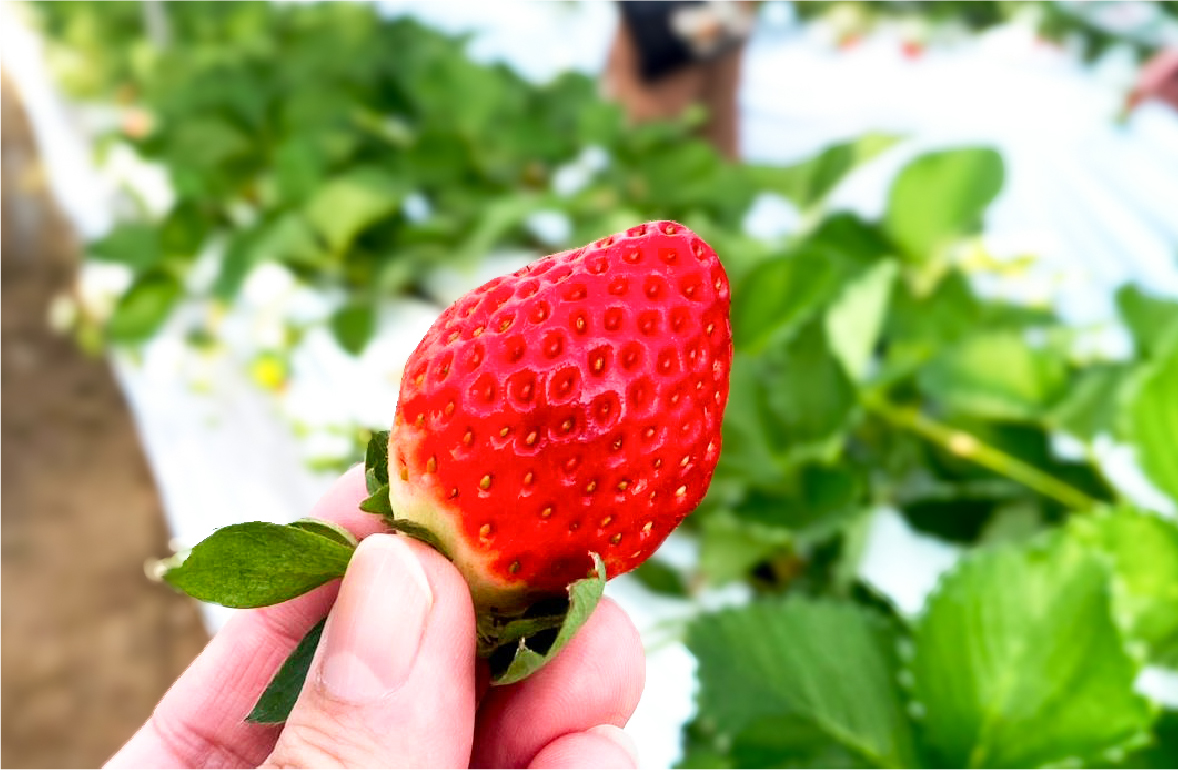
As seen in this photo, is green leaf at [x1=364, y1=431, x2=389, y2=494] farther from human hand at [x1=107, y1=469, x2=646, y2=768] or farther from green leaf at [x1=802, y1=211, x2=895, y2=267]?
green leaf at [x1=802, y1=211, x2=895, y2=267]

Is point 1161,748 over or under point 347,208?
under

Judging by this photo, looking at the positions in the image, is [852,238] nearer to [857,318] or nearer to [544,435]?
[857,318]

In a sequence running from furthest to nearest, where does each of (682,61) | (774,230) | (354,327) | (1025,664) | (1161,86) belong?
(682,61) → (1161,86) → (774,230) → (354,327) → (1025,664)

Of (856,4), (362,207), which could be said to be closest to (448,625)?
(362,207)

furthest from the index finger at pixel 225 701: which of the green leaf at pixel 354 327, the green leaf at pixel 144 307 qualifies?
the green leaf at pixel 144 307

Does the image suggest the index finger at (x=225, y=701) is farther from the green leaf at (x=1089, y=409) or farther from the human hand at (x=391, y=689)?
the green leaf at (x=1089, y=409)

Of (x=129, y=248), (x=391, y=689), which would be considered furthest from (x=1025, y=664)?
(x=129, y=248)
